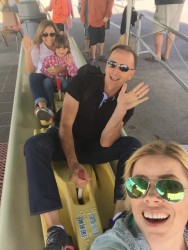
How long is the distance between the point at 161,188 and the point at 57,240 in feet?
2.03

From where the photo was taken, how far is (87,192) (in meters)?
1.69

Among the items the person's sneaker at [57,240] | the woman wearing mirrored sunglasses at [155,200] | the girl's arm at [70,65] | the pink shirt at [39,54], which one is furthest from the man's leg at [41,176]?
the pink shirt at [39,54]

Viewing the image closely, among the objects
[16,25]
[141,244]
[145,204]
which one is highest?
[145,204]

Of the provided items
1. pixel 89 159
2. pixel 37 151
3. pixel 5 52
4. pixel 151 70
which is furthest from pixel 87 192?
pixel 5 52

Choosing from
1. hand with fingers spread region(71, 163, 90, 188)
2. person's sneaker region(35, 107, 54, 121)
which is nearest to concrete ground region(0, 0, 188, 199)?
person's sneaker region(35, 107, 54, 121)

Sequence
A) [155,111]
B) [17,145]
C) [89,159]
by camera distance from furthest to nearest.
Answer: [155,111]
[17,145]
[89,159]

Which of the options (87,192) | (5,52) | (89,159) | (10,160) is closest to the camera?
(87,192)

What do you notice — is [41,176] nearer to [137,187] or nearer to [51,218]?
[51,218]

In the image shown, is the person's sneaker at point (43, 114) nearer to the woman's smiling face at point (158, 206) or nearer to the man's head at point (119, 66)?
the man's head at point (119, 66)

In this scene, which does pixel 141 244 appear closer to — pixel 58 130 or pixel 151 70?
pixel 58 130

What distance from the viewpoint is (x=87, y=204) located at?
162 cm

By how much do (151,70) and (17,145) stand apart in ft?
9.88

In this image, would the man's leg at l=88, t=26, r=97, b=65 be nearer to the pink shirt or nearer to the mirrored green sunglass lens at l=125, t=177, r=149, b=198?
the pink shirt

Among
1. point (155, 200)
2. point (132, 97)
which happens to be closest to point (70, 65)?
point (132, 97)
